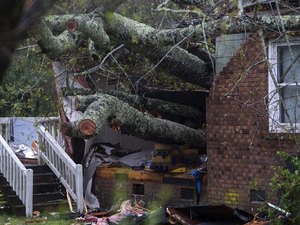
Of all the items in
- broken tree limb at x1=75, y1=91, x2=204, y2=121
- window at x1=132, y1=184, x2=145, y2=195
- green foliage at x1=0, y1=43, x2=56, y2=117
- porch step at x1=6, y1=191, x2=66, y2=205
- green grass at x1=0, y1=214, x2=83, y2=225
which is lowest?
green grass at x1=0, y1=214, x2=83, y2=225

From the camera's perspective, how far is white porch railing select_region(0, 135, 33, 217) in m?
12.6

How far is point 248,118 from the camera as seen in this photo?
428 inches

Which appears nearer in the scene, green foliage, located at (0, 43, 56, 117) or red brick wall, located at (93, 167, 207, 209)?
green foliage, located at (0, 43, 56, 117)

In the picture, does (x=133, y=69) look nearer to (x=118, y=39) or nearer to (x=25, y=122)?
(x=118, y=39)

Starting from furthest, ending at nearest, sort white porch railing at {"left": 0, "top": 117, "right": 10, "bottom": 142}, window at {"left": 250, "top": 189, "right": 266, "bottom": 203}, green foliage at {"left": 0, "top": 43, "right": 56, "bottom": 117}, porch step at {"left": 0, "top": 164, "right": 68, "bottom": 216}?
1. white porch railing at {"left": 0, "top": 117, "right": 10, "bottom": 142}
2. porch step at {"left": 0, "top": 164, "right": 68, "bottom": 216}
3. green foliage at {"left": 0, "top": 43, "right": 56, "bottom": 117}
4. window at {"left": 250, "top": 189, "right": 266, "bottom": 203}

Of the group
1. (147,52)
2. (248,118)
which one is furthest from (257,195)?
(147,52)

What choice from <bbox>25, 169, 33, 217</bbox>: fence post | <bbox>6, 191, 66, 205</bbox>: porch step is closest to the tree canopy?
<bbox>25, 169, 33, 217</bbox>: fence post

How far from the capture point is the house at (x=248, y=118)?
10.4 meters

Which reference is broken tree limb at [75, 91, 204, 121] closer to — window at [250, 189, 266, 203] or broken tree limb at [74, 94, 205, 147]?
broken tree limb at [74, 94, 205, 147]

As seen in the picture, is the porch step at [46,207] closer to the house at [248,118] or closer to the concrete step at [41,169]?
the concrete step at [41,169]

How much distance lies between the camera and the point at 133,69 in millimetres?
13492

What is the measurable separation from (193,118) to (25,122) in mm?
8505

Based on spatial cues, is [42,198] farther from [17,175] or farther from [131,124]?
[131,124]

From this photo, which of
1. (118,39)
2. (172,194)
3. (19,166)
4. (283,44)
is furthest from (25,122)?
(283,44)
